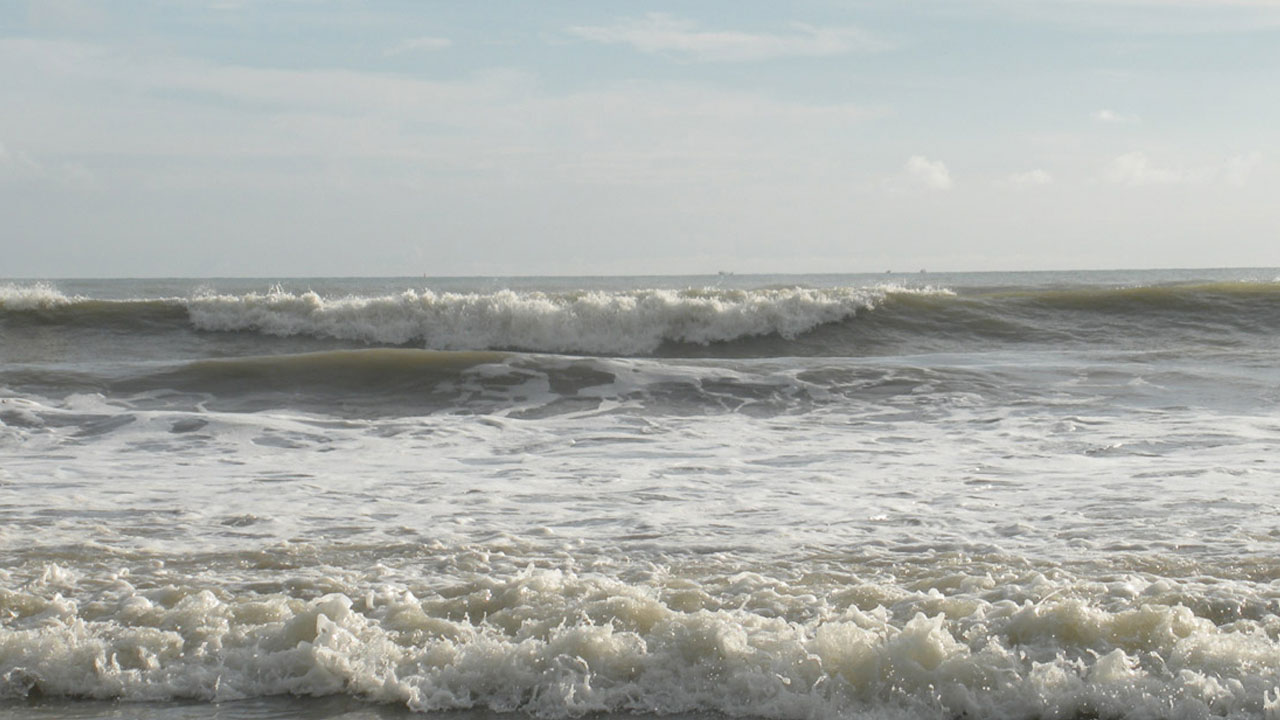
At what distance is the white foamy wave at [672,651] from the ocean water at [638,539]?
0.01 meters

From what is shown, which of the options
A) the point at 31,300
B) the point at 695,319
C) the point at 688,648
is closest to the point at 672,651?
the point at 688,648

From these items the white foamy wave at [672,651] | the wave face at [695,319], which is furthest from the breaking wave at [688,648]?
the wave face at [695,319]

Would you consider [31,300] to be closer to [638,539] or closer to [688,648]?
[638,539]

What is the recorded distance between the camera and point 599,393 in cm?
1038

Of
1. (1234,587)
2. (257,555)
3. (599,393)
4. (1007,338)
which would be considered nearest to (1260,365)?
(1007,338)

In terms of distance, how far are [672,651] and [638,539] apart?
1526 millimetres

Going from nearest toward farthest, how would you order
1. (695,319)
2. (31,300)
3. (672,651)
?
(672,651) < (695,319) < (31,300)

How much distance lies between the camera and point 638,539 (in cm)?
513

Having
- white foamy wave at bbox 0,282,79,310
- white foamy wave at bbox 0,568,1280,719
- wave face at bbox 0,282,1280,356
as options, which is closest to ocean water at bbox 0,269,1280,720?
white foamy wave at bbox 0,568,1280,719

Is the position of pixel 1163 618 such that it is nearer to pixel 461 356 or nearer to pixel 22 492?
pixel 22 492

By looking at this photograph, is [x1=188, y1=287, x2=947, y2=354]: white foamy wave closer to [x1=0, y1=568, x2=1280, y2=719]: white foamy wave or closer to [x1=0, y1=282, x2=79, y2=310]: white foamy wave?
[x1=0, y1=282, x2=79, y2=310]: white foamy wave

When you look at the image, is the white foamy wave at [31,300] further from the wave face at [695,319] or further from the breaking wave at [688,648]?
the breaking wave at [688,648]

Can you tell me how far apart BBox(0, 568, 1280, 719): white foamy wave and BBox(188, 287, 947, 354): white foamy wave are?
13.2 meters

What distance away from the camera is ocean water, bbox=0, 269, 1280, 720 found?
11.4ft
